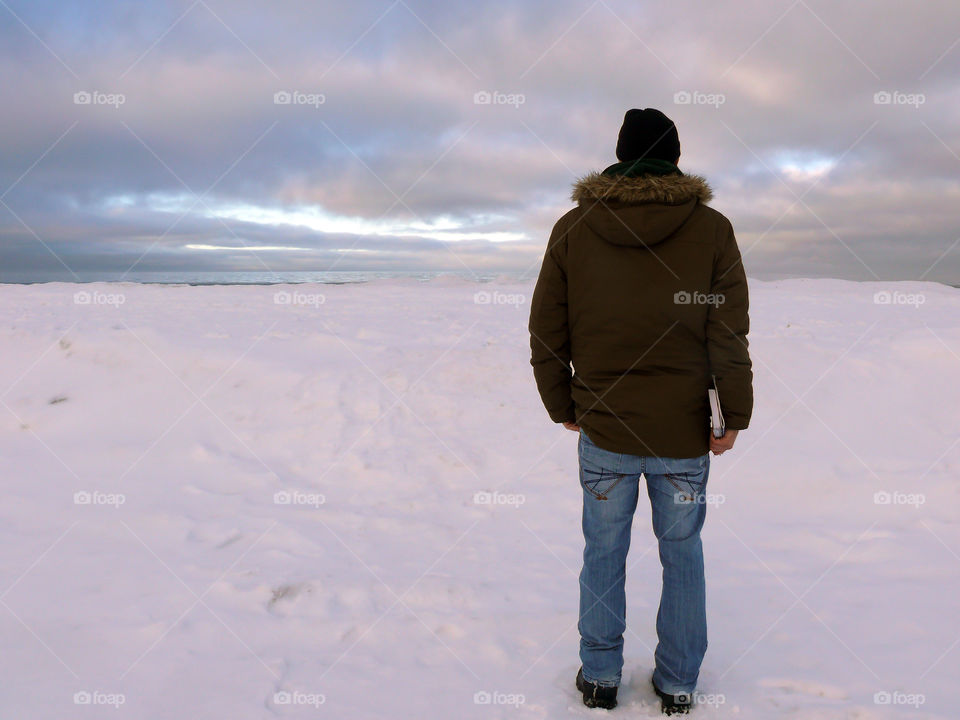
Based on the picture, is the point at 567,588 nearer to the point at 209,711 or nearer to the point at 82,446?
the point at 209,711

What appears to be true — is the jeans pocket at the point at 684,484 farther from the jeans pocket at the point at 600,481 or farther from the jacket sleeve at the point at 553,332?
the jacket sleeve at the point at 553,332

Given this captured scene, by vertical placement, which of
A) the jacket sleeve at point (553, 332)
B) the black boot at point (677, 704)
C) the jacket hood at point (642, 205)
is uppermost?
the jacket hood at point (642, 205)

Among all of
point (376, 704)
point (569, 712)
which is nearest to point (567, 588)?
point (569, 712)

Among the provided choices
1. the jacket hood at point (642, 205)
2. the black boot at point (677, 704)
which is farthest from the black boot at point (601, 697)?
the jacket hood at point (642, 205)

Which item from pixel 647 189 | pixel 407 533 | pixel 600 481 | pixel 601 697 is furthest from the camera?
pixel 407 533

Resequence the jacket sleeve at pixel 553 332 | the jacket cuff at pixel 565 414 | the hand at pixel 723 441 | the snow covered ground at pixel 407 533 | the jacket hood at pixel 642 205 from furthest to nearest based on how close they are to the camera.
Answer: the snow covered ground at pixel 407 533
the jacket cuff at pixel 565 414
the jacket sleeve at pixel 553 332
the hand at pixel 723 441
the jacket hood at pixel 642 205

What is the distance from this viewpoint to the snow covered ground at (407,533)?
302 cm

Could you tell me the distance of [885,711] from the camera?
9.02ft

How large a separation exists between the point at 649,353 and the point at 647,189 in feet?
2.29

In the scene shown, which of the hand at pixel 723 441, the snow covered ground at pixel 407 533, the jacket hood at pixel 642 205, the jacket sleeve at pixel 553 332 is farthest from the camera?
the snow covered ground at pixel 407 533

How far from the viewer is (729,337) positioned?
8.36ft

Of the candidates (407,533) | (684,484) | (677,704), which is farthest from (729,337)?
(407,533)

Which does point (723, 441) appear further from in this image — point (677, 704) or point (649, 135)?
point (649, 135)

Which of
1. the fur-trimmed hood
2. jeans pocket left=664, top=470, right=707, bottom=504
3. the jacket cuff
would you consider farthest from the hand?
the fur-trimmed hood
